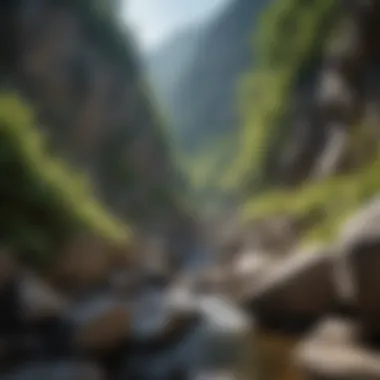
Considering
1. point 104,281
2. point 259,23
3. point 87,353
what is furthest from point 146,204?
point 87,353

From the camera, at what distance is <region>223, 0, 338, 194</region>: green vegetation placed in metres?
8.81

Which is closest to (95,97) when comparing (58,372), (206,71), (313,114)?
(313,114)

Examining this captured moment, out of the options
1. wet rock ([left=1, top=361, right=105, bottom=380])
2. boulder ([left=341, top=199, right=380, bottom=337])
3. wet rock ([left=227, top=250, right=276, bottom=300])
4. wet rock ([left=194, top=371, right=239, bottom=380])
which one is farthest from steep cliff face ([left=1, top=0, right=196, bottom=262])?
boulder ([left=341, top=199, right=380, bottom=337])

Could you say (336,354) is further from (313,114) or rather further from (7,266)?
(313,114)

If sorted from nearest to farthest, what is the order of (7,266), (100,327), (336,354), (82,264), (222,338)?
1. (336,354)
2. (100,327)
3. (7,266)
4. (222,338)
5. (82,264)

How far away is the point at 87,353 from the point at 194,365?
697 mm

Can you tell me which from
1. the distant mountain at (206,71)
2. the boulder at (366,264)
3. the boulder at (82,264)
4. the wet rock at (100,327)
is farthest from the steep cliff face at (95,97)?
the boulder at (366,264)

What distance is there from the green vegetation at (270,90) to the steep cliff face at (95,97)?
2.40 m

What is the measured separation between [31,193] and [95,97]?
812 centimetres

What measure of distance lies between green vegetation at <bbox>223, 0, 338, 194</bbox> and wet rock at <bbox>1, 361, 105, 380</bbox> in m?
6.73

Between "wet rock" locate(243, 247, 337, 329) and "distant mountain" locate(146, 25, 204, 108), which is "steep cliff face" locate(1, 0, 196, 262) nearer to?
"distant mountain" locate(146, 25, 204, 108)

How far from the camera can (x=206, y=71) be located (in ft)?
20.8

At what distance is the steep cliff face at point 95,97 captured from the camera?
308 inches

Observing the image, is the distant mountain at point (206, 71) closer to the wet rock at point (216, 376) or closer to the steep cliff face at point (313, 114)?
the steep cliff face at point (313, 114)
